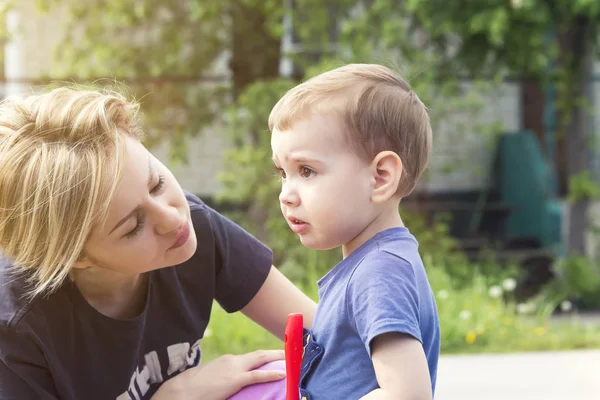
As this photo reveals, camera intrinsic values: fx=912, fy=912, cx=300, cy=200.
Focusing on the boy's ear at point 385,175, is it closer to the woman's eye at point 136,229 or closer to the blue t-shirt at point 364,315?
the blue t-shirt at point 364,315

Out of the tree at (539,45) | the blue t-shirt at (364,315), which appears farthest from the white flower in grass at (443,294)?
the blue t-shirt at (364,315)

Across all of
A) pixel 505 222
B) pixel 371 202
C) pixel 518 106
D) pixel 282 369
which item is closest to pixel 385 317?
pixel 371 202

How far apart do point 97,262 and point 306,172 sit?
0.45m

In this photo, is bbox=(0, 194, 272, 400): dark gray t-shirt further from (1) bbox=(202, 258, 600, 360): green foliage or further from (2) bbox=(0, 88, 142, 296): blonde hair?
(1) bbox=(202, 258, 600, 360): green foliage

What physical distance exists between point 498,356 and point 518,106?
4.54 meters

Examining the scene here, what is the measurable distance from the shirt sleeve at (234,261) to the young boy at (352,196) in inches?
17.0

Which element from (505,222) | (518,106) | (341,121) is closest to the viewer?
(341,121)

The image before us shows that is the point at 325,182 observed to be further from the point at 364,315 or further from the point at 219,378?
the point at 219,378

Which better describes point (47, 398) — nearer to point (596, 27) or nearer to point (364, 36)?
point (364, 36)

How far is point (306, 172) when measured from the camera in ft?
5.52

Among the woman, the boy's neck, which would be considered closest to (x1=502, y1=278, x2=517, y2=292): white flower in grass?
the woman

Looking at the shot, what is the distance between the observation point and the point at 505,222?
837 centimetres

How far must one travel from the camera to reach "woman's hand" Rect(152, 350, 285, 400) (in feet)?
6.39

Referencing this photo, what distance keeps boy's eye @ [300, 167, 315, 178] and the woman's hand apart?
49 centimetres
